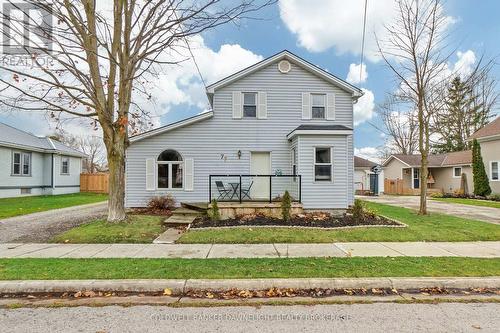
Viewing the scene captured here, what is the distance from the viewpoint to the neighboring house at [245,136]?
13.4 m

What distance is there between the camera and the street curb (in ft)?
15.4

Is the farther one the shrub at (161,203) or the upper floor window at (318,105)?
the upper floor window at (318,105)

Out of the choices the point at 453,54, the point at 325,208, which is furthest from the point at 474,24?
the point at 325,208

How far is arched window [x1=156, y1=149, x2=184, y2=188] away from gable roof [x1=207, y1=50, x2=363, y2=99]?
3.29 meters

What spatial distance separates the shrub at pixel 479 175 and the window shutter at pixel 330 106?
1542cm

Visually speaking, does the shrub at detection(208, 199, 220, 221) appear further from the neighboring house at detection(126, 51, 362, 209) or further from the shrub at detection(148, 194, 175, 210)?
the shrub at detection(148, 194, 175, 210)

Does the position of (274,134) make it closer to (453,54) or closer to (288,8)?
(288,8)

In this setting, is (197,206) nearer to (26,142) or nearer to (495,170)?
(26,142)

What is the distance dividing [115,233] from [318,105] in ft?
32.8

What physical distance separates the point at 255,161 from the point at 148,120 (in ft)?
16.3

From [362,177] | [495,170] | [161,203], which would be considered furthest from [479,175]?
[161,203]

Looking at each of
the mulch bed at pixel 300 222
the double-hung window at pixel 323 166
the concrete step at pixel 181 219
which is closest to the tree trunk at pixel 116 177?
the concrete step at pixel 181 219

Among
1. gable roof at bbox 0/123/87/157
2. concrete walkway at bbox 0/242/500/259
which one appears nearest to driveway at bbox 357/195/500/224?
concrete walkway at bbox 0/242/500/259

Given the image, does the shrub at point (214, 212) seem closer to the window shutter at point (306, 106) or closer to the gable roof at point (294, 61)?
the gable roof at point (294, 61)
